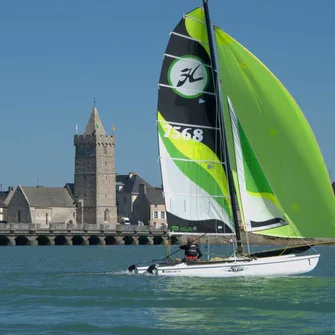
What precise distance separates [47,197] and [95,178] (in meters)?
5.97

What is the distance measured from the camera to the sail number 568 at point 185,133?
1534 inches

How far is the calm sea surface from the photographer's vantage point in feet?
89.1

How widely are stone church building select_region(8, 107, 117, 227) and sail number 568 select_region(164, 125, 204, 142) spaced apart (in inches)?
3531

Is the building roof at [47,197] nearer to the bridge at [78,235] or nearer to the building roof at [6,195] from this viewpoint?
the bridge at [78,235]

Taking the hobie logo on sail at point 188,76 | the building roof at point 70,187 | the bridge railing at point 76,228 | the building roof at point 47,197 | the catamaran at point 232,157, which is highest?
the building roof at point 70,187

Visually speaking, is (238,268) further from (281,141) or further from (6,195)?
(6,195)

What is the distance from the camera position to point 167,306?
1234 inches

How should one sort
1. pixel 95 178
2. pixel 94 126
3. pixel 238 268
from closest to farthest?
pixel 238 268
pixel 95 178
pixel 94 126

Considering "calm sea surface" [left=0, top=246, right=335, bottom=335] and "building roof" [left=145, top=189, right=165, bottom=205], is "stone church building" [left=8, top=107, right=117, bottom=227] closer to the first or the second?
"building roof" [left=145, top=189, right=165, bottom=205]

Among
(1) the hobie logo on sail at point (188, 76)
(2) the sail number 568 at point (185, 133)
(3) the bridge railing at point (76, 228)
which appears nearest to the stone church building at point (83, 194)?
(3) the bridge railing at point (76, 228)

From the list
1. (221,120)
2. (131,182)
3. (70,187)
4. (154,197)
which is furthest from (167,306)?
(131,182)

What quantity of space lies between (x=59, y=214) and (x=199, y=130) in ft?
301

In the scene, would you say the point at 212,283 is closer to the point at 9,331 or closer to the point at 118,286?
the point at 118,286

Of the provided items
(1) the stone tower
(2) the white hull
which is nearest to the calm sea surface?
(2) the white hull
